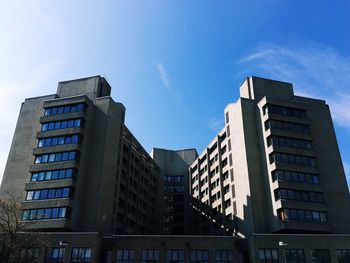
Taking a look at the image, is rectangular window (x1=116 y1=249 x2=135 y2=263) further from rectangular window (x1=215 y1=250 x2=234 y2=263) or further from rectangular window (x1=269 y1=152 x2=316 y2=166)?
rectangular window (x1=269 y1=152 x2=316 y2=166)

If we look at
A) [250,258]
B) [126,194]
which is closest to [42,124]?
[126,194]

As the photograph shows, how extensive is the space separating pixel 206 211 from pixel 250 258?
34.8 m

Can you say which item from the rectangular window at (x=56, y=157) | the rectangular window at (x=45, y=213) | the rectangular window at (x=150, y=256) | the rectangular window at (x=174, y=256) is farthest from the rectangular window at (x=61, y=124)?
the rectangular window at (x=174, y=256)

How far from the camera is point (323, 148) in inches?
2921

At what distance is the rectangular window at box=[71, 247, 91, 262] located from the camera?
54.8 m

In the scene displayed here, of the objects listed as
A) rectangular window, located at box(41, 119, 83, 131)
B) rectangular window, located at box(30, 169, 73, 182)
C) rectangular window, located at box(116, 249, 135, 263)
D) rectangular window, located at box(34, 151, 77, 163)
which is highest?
rectangular window, located at box(41, 119, 83, 131)

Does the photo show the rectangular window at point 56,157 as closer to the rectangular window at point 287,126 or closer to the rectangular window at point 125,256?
the rectangular window at point 125,256

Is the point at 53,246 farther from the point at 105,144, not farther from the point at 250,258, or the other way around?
the point at 250,258

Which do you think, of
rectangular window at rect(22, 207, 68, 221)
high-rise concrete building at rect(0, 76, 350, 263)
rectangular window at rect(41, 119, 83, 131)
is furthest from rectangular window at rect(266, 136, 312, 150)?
rectangular window at rect(22, 207, 68, 221)

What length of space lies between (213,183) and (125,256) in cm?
3781

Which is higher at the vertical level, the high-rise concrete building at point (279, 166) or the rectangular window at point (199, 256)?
the high-rise concrete building at point (279, 166)

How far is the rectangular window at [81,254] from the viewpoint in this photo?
54.8 m

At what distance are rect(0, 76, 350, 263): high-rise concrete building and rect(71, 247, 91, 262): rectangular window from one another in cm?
21

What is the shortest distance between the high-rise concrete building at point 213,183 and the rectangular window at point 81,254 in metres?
0.21
